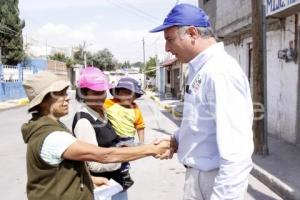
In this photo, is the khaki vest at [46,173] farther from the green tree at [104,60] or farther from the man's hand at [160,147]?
the green tree at [104,60]

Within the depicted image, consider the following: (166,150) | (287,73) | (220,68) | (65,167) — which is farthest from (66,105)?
(287,73)

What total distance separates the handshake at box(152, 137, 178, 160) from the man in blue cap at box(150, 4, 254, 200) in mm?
351

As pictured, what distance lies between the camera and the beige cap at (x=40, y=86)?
2592 millimetres

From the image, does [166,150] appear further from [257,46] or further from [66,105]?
[257,46]

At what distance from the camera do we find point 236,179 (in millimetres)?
2162

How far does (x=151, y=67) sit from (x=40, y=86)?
216ft

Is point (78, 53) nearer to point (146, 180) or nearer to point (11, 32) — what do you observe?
point (11, 32)

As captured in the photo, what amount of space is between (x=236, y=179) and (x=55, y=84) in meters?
1.17

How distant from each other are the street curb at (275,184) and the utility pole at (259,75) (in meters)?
1.22

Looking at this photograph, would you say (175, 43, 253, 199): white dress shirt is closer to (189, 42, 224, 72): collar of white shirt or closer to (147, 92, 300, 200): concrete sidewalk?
(189, 42, 224, 72): collar of white shirt

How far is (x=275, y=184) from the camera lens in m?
6.68

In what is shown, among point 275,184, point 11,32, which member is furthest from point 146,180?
point 11,32

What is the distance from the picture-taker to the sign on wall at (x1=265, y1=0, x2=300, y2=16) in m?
8.84

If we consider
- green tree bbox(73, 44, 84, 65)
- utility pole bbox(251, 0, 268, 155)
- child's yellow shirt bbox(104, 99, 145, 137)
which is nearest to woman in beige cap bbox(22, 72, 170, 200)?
child's yellow shirt bbox(104, 99, 145, 137)
